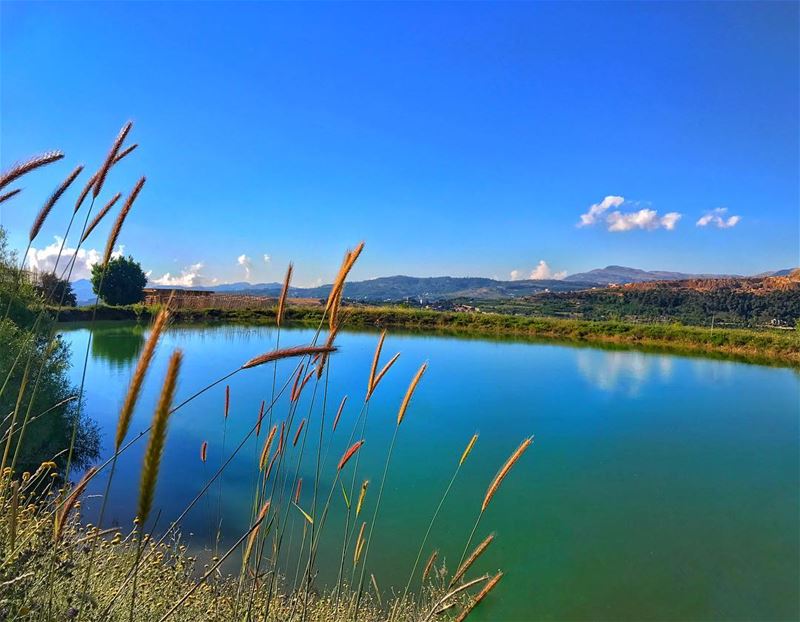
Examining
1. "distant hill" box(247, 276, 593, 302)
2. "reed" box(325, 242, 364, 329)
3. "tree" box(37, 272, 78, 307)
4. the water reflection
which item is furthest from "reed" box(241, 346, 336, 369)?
"distant hill" box(247, 276, 593, 302)

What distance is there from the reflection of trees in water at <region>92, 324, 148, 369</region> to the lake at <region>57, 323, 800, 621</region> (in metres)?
0.68

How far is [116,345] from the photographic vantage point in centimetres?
1978

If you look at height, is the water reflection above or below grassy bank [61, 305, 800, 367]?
below

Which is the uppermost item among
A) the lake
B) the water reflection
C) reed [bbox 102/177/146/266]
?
reed [bbox 102/177/146/266]

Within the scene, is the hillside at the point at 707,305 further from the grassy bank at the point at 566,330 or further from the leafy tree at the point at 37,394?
the leafy tree at the point at 37,394

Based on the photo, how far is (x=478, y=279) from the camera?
185m

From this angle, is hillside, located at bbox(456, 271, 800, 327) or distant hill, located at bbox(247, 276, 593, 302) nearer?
hillside, located at bbox(456, 271, 800, 327)

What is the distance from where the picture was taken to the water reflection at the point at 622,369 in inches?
637

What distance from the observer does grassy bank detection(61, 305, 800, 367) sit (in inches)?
1005

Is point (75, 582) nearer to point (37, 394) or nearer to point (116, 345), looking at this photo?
point (37, 394)

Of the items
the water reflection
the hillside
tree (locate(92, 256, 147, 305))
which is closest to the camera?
the water reflection

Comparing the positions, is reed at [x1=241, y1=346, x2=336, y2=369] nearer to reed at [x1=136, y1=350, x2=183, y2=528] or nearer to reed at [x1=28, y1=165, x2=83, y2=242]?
reed at [x1=136, y1=350, x2=183, y2=528]

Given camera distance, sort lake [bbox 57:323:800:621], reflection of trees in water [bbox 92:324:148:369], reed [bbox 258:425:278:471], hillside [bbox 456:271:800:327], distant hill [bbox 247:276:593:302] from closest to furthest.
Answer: reed [bbox 258:425:278:471] → lake [bbox 57:323:800:621] → reflection of trees in water [bbox 92:324:148:369] → hillside [bbox 456:271:800:327] → distant hill [bbox 247:276:593:302]

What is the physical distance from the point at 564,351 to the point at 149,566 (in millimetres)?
24642
